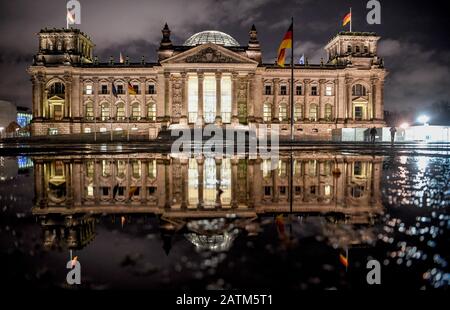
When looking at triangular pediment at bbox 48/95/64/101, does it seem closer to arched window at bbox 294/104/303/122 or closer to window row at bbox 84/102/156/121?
window row at bbox 84/102/156/121

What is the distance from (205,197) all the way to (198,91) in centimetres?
5938

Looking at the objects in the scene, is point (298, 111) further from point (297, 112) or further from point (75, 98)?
point (75, 98)

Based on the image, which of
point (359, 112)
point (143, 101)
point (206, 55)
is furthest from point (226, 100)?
point (359, 112)

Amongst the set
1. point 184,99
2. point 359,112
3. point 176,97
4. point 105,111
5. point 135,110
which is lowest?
point 359,112

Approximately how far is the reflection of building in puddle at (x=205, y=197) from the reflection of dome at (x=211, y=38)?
236 ft

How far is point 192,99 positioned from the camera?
2717 inches

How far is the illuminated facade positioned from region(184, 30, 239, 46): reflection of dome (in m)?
10.7

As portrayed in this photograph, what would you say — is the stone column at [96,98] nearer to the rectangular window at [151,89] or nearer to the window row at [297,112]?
the rectangular window at [151,89]

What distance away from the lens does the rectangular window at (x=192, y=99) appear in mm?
68062

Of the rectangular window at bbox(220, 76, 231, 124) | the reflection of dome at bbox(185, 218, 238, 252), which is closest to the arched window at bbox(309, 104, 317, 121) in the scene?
the rectangular window at bbox(220, 76, 231, 124)

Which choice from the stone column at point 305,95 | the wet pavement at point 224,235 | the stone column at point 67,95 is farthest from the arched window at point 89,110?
the wet pavement at point 224,235

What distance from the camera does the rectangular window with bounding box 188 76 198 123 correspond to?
68.1 m
